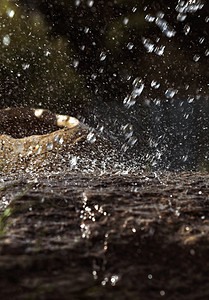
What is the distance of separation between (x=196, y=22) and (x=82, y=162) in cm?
343

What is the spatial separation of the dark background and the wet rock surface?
10.4 feet

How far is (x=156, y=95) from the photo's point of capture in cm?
552

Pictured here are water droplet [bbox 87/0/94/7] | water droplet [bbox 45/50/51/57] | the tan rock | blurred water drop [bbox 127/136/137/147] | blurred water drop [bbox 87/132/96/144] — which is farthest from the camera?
water droplet [bbox 45/50/51/57]

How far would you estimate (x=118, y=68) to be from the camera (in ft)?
17.2

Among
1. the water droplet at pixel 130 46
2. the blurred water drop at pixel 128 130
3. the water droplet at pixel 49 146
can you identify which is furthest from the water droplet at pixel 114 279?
the water droplet at pixel 130 46

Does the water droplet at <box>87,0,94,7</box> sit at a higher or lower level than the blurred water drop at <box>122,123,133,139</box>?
higher

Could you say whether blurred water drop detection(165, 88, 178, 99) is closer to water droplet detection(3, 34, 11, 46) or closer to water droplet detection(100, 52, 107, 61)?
water droplet detection(100, 52, 107, 61)

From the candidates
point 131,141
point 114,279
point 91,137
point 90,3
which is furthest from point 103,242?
point 90,3

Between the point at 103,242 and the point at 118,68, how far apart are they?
15.6ft

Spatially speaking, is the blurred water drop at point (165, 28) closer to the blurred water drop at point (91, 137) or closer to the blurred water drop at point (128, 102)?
the blurred water drop at point (128, 102)

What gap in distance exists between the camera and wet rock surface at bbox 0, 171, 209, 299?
2.15 ft

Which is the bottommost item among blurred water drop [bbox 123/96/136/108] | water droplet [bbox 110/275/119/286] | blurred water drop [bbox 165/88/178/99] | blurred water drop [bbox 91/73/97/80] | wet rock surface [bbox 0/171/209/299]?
water droplet [bbox 110/275/119/286]

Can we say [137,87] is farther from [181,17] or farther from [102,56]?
[181,17]

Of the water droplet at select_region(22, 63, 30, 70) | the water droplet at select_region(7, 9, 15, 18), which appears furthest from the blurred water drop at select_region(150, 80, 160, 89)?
the water droplet at select_region(7, 9, 15, 18)
